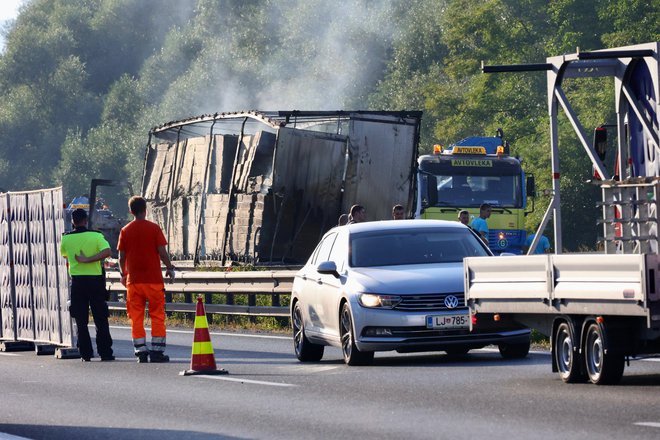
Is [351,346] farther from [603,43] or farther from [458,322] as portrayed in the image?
[603,43]

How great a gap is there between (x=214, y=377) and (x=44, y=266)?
5.46m

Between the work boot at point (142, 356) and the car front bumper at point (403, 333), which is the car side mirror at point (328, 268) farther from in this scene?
the work boot at point (142, 356)

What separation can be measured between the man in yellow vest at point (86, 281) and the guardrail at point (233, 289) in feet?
15.6

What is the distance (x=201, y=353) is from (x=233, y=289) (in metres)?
9.75

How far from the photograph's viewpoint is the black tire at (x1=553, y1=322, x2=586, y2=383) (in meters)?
12.9

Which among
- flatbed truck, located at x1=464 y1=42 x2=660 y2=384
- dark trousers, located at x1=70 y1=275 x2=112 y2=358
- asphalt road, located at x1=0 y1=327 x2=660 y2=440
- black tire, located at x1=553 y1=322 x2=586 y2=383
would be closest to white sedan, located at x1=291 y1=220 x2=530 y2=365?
asphalt road, located at x1=0 y1=327 x2=660 y2=440

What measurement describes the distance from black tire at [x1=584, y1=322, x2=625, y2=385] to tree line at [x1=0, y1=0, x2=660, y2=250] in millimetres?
39886

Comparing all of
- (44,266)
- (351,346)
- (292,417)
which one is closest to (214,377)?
(351,346)

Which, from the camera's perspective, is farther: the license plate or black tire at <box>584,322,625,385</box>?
Result: the license plate

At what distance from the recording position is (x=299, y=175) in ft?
90.8

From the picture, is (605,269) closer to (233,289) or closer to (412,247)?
(412,247)

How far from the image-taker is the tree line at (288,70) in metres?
59.8

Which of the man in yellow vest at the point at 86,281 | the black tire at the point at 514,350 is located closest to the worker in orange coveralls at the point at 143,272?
the man in yellow vest at the point at 86,281

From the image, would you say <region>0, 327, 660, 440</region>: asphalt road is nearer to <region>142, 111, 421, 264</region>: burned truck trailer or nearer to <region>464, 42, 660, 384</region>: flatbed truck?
<region>464, 42, 660, 384</region>: flatbed truck
